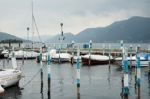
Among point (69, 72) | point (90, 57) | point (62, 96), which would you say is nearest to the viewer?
point (62, 96)

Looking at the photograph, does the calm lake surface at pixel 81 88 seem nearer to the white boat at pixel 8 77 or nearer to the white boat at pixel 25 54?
the white boat at pixel 8 77

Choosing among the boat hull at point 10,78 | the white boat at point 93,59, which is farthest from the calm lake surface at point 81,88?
the white boat at point 93,59

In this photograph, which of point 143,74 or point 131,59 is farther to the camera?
point 131,59

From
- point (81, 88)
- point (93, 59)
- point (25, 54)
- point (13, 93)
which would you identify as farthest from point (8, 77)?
point (25, 54)

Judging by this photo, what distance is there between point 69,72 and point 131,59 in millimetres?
11639

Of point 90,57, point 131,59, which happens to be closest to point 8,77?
point 131,59

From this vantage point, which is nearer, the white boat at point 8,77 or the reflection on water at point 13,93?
the reflection on water at point 13,93

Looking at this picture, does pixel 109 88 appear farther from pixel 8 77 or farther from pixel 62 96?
pixel 8 77

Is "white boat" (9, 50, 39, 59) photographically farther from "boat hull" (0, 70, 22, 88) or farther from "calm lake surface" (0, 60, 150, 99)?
"boat hull" (0, 70, 22, 88)

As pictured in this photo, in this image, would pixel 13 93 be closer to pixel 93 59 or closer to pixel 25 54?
pixel 93 59

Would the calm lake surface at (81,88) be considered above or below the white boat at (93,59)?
below

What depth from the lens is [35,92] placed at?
39.3 meters

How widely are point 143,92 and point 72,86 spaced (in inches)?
374

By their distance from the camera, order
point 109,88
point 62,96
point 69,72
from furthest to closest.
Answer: point 69,72 < point 109,88 < point 62,96
